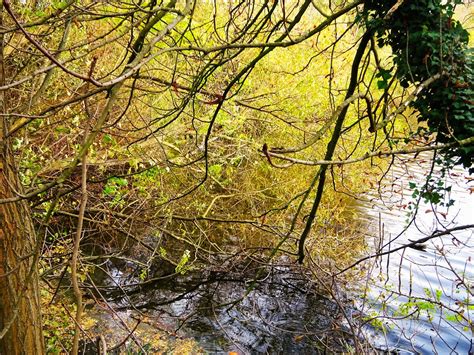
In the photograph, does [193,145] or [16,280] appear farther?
[193,145]

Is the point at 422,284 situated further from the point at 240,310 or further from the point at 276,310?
the point at 240,310

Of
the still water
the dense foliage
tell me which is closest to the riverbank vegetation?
the dense foliage

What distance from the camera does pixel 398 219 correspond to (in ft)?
33.5

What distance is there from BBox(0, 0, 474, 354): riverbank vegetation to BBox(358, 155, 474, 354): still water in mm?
442

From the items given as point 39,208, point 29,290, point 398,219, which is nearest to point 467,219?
point 398,219

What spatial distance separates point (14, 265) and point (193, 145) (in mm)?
3712

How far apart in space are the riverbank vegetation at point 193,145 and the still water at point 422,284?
44 centimetres

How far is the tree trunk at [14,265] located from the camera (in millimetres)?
2543

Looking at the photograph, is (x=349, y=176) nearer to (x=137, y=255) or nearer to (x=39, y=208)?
(x=137, y=255)

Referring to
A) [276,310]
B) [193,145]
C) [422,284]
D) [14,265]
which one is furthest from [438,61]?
[422,284]

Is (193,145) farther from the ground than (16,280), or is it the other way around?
(193,145)

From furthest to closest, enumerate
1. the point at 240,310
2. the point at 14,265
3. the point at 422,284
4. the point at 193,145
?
1. the point at 422,284
2. the point at 240,310
3. the point at 193,145
4. the point at 14,265

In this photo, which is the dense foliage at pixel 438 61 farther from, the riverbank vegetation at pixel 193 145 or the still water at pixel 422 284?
the still water at pixel 422 284

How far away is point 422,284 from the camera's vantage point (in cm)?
734
